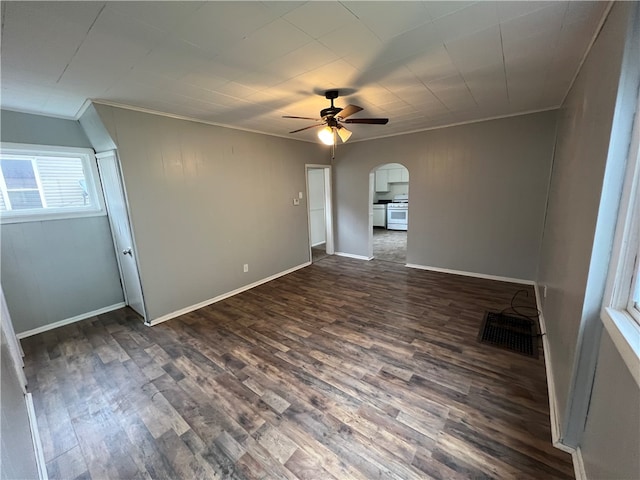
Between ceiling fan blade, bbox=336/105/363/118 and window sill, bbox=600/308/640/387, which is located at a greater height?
ceiling fan blade, bbox=336/105/363/118

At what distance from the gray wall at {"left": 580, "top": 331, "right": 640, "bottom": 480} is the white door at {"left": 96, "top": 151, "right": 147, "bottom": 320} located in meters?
4.04

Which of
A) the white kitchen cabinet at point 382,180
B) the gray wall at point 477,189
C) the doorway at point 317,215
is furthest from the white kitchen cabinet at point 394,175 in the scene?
the gray wall at point 477,189

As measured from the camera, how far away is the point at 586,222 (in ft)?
4.86

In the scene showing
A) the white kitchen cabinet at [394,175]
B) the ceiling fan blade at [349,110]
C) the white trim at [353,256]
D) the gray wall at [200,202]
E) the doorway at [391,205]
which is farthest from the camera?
the white kitchen cabinet at [394,175]

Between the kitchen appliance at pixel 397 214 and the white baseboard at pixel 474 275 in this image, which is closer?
the white baseboard at pixel 474 275

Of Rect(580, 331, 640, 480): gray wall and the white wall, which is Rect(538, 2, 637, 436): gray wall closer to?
Rect(580, 331, 640, 480): gray wall

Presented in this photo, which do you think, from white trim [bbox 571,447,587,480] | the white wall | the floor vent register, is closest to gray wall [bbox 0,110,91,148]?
the white wall

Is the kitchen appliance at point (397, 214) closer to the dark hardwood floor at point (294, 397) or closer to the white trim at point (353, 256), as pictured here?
the white trim at point (353, 256)

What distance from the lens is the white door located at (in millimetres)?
2984

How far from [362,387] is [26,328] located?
3.96 metres

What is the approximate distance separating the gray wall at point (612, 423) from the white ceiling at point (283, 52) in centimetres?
189

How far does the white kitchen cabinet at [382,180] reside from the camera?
8992mm

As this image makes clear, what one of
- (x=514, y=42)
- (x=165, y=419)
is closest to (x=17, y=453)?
(x=165, y=419)

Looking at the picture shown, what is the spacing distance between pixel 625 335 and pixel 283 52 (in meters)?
2.42
